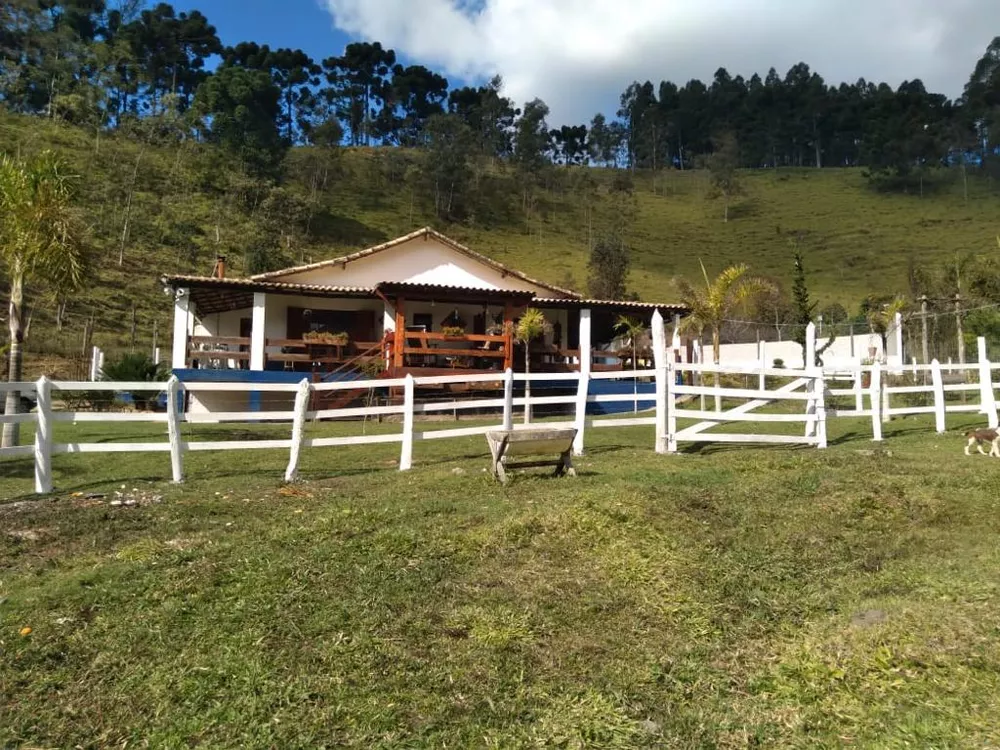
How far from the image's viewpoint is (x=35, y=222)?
1212cm

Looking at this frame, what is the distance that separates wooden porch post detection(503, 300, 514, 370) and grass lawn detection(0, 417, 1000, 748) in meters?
13.2

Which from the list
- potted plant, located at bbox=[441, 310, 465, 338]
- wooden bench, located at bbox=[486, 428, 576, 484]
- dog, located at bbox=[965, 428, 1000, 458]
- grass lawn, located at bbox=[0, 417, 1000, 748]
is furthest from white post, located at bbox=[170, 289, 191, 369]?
dog, located at bbox=[965, 428, 1000, 458]

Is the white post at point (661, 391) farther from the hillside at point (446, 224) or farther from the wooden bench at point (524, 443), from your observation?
the hillside at point (446, 224)

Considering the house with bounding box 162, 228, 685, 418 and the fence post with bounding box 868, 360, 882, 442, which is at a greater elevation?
the house with bounding box 162, 228, 685, 418

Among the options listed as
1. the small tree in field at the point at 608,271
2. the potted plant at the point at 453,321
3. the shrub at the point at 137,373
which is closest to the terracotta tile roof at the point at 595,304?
the potted plant at the point at 453,321

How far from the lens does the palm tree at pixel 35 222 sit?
12.0m

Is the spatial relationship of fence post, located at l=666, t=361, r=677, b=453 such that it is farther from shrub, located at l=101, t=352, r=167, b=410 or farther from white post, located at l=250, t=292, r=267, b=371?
shrub, located at l=101, t=352, r=167, b=410

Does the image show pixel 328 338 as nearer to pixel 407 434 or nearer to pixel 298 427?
pixel 407 434

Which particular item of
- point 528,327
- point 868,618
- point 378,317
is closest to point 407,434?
point 868,618

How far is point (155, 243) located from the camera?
45656 millimetres

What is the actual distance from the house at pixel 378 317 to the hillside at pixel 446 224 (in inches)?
403

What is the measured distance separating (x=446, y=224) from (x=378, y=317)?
4839 centimetres

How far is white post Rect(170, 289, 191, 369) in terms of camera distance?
19391mm

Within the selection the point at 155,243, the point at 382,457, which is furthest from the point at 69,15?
the point at 382,457
